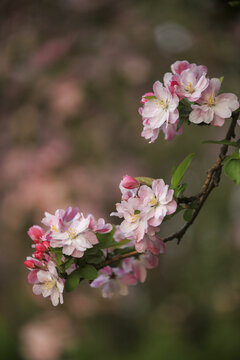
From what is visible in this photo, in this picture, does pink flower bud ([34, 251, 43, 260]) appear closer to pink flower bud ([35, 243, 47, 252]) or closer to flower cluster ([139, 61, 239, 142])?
pink flower bud ([35, 243, 47, 252])

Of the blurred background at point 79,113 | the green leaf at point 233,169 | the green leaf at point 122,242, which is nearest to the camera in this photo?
the green leaf at point 233,169

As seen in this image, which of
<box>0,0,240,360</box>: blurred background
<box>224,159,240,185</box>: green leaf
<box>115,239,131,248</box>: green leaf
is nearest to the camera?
<box>224,159,240,185</box>: green leaf

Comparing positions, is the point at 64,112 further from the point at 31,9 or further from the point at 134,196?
the point at 134,196

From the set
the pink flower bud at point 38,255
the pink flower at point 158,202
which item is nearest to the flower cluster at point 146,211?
the pink flower at point 158,202

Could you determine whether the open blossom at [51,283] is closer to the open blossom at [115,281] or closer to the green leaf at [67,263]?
the green leaf at [67,263]

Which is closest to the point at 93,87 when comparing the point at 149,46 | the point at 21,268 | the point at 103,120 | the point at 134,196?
the point at 103,120

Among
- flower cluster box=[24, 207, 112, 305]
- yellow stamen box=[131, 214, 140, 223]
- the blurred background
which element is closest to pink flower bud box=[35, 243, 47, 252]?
flower cluster box=[24, 207, 112, 305]
